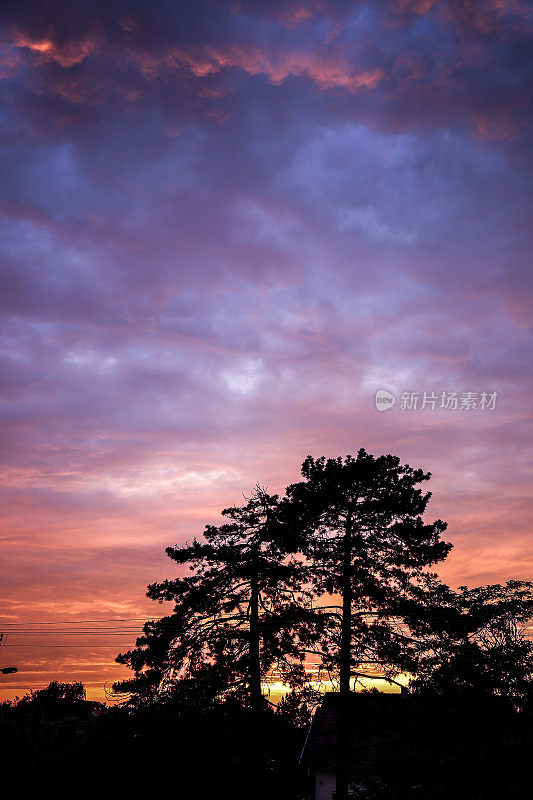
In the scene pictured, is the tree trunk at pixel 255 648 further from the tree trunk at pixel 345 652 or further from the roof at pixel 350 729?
the tree trunk at pixel 345 652

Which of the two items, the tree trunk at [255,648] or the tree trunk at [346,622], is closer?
the tree trunk at [346,622]

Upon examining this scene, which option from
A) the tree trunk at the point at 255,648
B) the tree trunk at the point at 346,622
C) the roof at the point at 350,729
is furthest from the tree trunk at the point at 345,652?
the tree trunk at the point at 255,648

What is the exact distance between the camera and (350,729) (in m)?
29.6

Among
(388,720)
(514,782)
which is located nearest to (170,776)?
(514,782)

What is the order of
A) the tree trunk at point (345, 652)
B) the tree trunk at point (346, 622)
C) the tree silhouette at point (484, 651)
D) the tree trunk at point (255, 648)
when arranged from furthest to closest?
1. the tree trunk at point (255, 648)
2. the tree trunk at point (346, 622)
3. the tree trunk at point (345, 652)
4. the tree silhouette at point (484, 651)

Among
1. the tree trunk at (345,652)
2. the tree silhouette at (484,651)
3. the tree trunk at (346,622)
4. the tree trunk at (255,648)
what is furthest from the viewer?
the tree trunk at (255,648)

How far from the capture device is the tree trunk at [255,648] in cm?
3112

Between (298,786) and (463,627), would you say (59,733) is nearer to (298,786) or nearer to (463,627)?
(298,786)

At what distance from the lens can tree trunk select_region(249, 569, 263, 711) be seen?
1225 inches

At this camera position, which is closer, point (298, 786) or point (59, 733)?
point (298, 786)

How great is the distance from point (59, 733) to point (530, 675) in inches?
937

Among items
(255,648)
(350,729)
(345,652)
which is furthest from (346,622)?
(255,648)

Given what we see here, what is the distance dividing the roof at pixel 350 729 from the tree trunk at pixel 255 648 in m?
3.61

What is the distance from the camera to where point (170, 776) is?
39.7 ft
